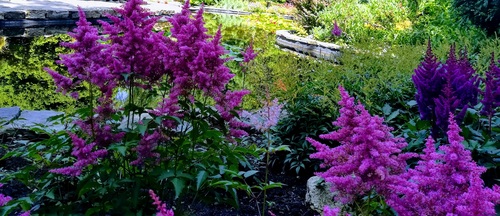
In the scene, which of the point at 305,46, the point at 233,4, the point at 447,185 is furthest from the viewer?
the point at 233,4

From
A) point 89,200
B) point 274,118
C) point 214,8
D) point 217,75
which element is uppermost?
point 217,75

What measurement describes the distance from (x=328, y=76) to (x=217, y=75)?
100 inches

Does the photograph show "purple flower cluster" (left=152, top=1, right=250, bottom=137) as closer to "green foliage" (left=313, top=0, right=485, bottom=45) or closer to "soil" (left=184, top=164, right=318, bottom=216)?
"soil" (left=184, top=164, right=318, bottom=216)

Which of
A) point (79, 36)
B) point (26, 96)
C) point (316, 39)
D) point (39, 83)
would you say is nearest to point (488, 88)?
point (79, 36)

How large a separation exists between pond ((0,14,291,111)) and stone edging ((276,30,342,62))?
1.58ft

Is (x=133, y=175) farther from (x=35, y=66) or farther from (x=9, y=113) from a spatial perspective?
(x=35, y=66)

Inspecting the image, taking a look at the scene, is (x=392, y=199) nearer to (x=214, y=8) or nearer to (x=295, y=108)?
(x=295, y=108)

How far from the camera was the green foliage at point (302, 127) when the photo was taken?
14.4ft

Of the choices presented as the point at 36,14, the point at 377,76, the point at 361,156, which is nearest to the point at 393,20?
the point at 377,76

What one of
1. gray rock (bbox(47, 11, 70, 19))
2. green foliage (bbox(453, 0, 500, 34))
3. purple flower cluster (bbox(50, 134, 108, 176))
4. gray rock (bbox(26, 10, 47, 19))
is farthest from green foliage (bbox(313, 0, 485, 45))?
purple flower cluster (bbox(50, 134, 108, 176))

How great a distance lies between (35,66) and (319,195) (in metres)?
6.62

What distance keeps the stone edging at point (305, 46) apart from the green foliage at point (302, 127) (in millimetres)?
4436

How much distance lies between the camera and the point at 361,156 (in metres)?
1.79

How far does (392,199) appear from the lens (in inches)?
68.2
